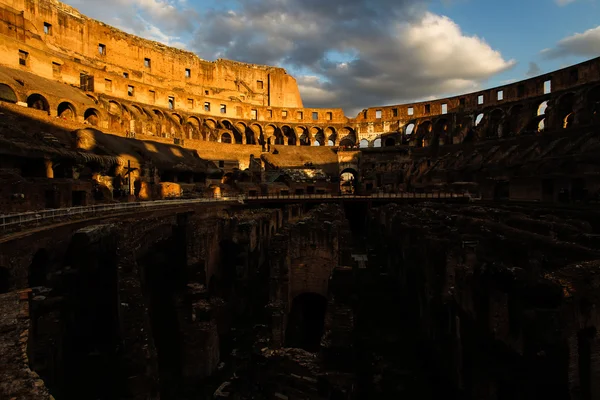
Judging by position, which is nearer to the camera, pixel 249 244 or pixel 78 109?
pixel 249 244

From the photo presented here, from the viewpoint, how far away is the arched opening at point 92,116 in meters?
37.0

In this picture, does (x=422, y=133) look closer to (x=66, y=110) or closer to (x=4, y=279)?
(x=66, y=110)

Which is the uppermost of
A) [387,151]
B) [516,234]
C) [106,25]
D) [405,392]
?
[106,25]

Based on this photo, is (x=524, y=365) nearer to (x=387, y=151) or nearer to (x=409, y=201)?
(x=409, y=201)

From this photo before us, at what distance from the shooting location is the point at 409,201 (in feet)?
112

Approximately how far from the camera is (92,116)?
125ft

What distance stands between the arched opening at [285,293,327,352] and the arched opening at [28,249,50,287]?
5991 mm

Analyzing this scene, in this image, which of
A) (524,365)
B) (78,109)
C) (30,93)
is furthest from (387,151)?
(524,365)

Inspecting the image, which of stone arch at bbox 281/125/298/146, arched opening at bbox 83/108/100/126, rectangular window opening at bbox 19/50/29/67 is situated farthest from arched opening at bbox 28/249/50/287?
stone arch at bbox 281/125/298/146

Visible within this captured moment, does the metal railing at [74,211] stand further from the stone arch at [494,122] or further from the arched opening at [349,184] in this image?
the stone arch at [494,122]

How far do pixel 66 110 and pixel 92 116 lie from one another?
108 inches

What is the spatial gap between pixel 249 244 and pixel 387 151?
147 feet

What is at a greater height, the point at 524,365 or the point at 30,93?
the point at 30,93

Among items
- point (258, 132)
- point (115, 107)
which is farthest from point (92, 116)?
point (258, 132)
